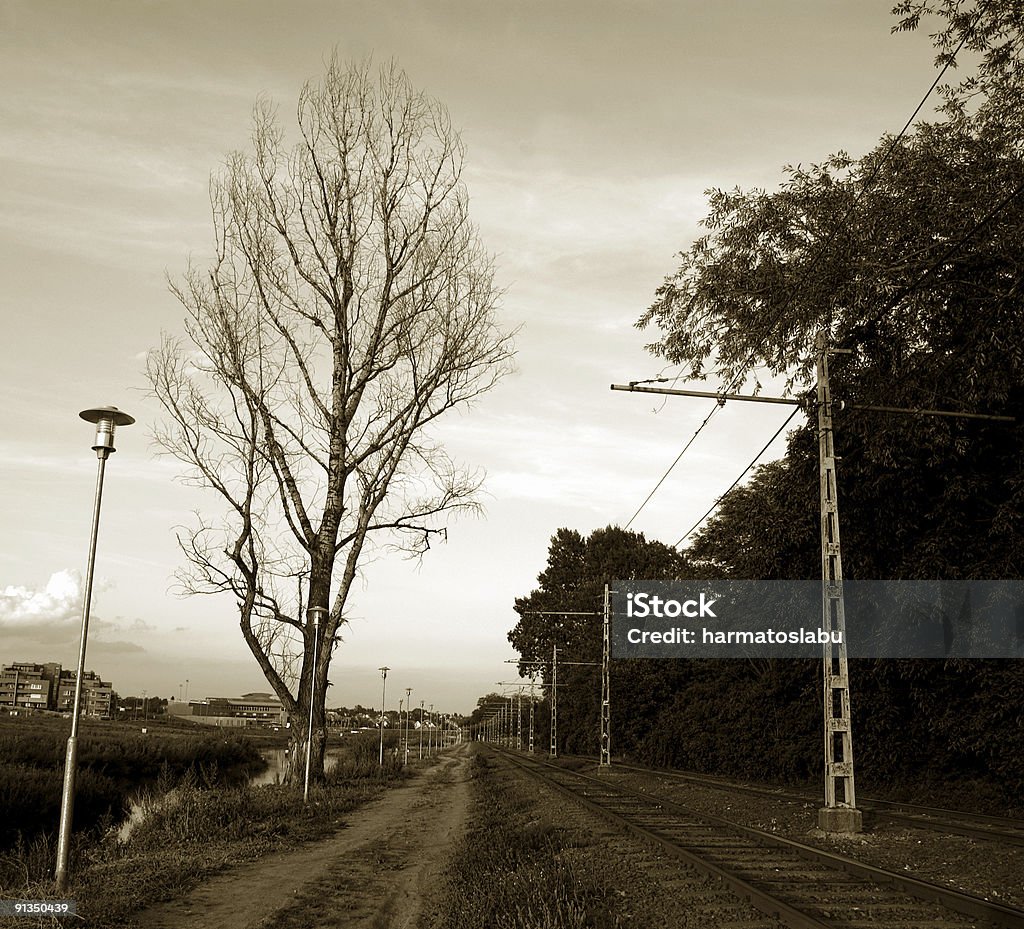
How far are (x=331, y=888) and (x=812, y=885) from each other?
5.43 metres

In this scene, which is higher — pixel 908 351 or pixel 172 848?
pixel 908 351

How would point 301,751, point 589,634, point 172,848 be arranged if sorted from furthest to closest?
point 589,634
point 301,751
point 172,848

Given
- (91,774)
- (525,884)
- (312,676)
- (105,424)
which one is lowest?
(91,774)

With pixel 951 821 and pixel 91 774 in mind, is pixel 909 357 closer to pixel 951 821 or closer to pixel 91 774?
pixel 951 821

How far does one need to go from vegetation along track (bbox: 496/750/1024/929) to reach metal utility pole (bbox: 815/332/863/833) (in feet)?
4.53

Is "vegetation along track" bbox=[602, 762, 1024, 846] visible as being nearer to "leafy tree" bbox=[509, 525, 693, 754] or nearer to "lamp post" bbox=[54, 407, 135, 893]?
"lamp post" bbox=[54, 407, 135, 893]

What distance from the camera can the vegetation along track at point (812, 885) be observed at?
8086 millimetres

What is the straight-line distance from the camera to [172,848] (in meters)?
12.2

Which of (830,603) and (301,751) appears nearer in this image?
(830,603)

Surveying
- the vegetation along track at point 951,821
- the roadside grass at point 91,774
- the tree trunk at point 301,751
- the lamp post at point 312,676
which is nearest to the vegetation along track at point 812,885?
the vegetation along track at point 951,821

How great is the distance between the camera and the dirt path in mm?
8375

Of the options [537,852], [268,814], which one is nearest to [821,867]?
[537,852]

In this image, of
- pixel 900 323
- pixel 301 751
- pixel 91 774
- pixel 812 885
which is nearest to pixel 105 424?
pixel 812 885

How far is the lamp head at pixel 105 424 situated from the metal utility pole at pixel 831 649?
11.0 m
